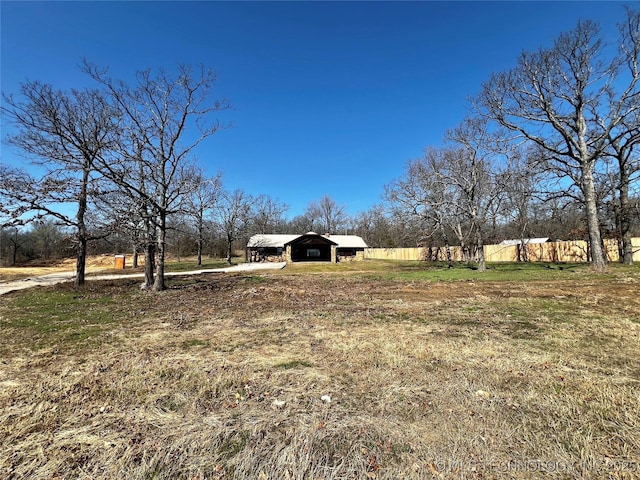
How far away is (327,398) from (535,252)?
3860 cm

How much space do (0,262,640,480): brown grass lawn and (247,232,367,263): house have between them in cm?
3256

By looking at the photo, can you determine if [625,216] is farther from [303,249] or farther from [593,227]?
[303,249]

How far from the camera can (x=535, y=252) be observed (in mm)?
33938

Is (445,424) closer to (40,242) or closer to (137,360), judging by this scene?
(137,360)

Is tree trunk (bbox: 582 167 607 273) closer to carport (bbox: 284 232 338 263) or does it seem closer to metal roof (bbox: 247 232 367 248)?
carport (bbox: 284 232 338 263)

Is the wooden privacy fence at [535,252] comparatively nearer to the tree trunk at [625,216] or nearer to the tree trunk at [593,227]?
the tree trunk at [625,216]

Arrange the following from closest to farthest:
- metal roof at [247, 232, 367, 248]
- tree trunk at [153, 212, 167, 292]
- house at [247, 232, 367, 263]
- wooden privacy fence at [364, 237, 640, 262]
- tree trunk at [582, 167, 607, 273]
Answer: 1. tree trunk at [153, 212, 167, 292]
2. tree trunk at [582, 167, 607, 273]
3. wooden privacy fence at [364, 237, 640, 262]
4. house at [247, 232, 367, 263]
5. metal roof at [247, 232, 367, 248]

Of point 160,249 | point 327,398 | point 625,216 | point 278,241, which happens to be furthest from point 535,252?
point 327,398

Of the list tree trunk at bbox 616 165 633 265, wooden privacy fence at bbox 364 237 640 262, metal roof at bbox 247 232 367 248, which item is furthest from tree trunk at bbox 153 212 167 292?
wooden privacy fence at bbox 364 237 640 262

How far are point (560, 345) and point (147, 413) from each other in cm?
579

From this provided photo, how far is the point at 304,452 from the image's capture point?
2.46 m

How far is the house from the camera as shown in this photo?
39.8 m

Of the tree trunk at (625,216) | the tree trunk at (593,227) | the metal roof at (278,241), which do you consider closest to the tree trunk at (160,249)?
the tree trunk at (593,227)

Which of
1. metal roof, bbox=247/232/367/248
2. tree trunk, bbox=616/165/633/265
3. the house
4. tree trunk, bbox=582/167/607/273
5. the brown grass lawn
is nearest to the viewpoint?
the brown grass lawn
